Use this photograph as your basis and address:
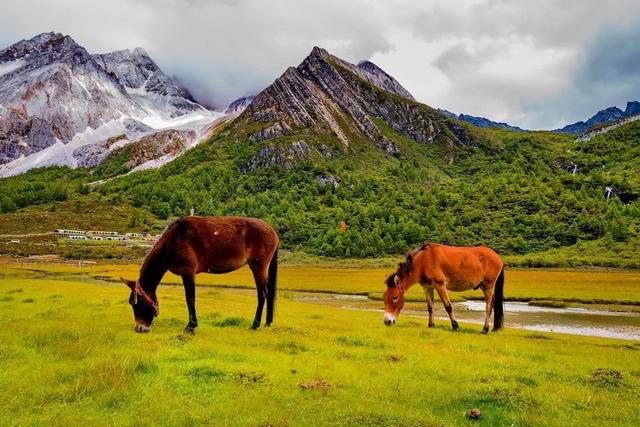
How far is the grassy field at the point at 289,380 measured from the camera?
8.07 meters

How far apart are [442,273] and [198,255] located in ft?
33.7

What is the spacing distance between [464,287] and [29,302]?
23.4 m

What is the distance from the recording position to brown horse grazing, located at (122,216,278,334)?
15.0 metres

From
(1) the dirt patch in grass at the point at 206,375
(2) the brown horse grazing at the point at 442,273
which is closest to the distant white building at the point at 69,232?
(2) the brown horse grazing at the point at 442,273

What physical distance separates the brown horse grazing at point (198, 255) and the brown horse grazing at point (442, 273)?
228 inches

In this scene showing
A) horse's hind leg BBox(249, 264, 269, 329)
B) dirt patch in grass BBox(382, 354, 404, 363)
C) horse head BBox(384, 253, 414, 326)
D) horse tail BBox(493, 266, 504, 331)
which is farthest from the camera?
horse tail BBox(493, 266, 504, 331)

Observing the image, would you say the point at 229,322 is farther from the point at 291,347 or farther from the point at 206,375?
the point at 206,375

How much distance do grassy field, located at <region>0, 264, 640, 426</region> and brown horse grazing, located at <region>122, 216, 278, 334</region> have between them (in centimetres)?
106

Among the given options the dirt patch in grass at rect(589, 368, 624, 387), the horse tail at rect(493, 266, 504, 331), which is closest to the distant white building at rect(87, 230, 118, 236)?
the horse tail at rect(493, 266, 504, 331)

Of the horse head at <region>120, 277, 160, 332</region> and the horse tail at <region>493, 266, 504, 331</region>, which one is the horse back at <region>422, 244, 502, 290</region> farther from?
the horse head at <region>120, 277, 160, 332</region>

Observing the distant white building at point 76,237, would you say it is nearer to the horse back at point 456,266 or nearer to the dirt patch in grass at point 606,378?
the horse back at point 456,266

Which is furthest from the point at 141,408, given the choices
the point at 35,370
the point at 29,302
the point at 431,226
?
the point at 431,226

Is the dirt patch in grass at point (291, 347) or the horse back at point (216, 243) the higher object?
the horse back at point (216, 243)

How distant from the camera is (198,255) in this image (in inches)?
614
